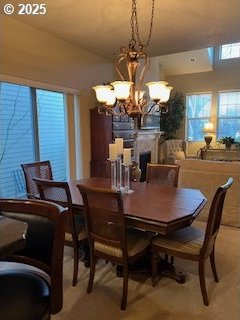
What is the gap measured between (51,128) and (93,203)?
2414 mm

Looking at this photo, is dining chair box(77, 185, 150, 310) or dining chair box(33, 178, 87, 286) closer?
dining chair box(77, 185, 150, 310)

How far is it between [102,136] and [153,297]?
9.53 ft

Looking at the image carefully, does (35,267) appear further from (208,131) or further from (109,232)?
(208,131)

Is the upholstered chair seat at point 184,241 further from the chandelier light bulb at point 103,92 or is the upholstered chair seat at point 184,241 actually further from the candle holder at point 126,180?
the chandelier light bulb at point 103,92

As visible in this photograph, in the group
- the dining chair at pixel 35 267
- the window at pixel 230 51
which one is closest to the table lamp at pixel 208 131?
the window at pixel 230 51

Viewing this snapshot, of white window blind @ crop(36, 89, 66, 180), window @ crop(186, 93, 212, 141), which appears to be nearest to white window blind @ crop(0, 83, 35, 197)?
white window blind @ crop(36, 89, 66, 180)

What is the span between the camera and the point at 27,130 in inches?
141

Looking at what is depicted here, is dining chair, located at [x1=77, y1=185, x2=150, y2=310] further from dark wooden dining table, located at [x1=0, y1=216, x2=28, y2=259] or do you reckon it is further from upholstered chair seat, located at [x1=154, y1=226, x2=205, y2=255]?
dark wooden dining table, located at [x1=0, y1=216, x2=28, y2=259]

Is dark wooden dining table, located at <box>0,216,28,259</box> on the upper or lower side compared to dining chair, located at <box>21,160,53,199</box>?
upper

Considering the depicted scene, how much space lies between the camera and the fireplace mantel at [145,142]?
19.0 ft

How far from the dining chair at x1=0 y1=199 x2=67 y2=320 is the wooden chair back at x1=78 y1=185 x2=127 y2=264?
2.22 feet

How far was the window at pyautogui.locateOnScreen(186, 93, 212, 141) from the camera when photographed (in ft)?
26.2

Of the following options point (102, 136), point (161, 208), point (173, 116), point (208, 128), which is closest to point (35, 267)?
point (161, 208)

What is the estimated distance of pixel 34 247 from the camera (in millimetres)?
1146
